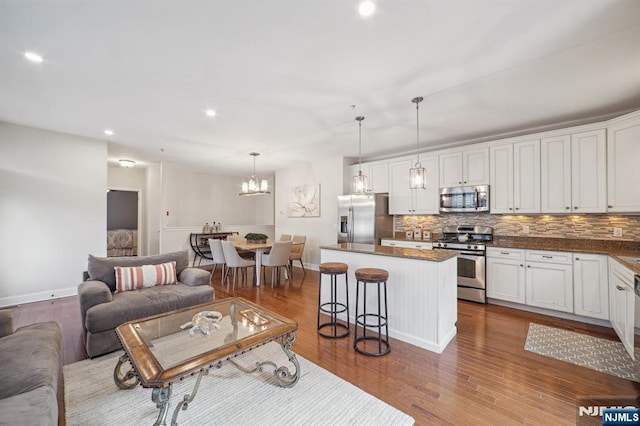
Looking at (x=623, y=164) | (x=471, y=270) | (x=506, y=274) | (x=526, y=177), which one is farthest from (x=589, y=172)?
(x=471, y=270)

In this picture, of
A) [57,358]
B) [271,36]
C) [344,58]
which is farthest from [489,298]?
[57,358]

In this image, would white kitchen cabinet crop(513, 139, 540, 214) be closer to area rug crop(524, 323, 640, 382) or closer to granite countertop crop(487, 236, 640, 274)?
granite countertop crop(487, 236, 640, 274)

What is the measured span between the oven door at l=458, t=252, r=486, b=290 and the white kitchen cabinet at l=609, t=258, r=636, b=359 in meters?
1.34

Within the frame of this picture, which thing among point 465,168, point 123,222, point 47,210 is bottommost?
point 123,222

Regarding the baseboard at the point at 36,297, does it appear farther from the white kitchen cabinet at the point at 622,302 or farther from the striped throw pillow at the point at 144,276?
the white kitchen cabinet at the point at 622,302

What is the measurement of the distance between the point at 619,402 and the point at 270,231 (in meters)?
7.89

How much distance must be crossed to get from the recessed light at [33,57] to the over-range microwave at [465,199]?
534 cm

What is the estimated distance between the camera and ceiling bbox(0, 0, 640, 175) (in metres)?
1.84

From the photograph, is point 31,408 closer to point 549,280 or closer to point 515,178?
point 549,280

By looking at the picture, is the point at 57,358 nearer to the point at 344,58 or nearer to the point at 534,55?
the point at 344,58

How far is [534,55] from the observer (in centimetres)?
228

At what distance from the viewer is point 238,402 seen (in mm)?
1927

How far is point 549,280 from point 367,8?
3981mm

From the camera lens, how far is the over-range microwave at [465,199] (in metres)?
4.35
